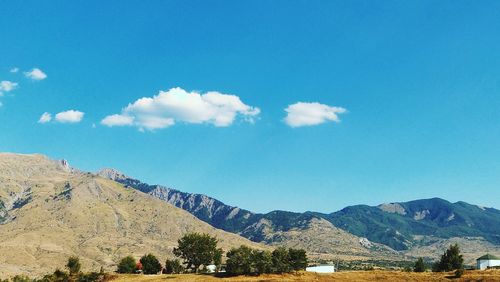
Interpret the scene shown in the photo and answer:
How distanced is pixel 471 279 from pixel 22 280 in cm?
14277

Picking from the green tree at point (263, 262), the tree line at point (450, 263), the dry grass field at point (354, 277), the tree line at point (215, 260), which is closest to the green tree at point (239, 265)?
the tree line at point (215, 260)

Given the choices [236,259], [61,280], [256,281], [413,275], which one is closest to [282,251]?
[236,259]

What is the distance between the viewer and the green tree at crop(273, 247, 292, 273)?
13275cm

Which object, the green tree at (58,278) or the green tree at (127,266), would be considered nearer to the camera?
the green tree at (58,278)

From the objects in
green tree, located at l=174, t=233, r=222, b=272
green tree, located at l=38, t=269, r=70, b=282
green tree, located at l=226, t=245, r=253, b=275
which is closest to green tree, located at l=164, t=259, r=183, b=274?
green tree, located at l=174, t=233, r=222, b=272

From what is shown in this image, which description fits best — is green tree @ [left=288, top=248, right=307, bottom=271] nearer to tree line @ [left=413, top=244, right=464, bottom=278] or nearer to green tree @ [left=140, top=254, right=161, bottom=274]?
tree line @ [left=413, top=244, right=464, bottom=278]

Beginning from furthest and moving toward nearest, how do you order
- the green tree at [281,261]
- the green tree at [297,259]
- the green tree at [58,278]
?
the green tree at [297,259] → the green tree at [58,278] → the green tree at [281,261]

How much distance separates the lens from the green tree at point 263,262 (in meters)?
130

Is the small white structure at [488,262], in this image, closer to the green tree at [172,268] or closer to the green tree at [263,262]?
the green tree at [263,262]

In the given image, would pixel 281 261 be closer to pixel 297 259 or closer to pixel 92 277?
pixel 297 259

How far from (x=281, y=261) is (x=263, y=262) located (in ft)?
26.2

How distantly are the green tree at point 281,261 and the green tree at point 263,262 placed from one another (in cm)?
150

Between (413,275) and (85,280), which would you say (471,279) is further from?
(85,280)

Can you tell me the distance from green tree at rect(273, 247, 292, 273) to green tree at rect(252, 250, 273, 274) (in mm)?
1504
